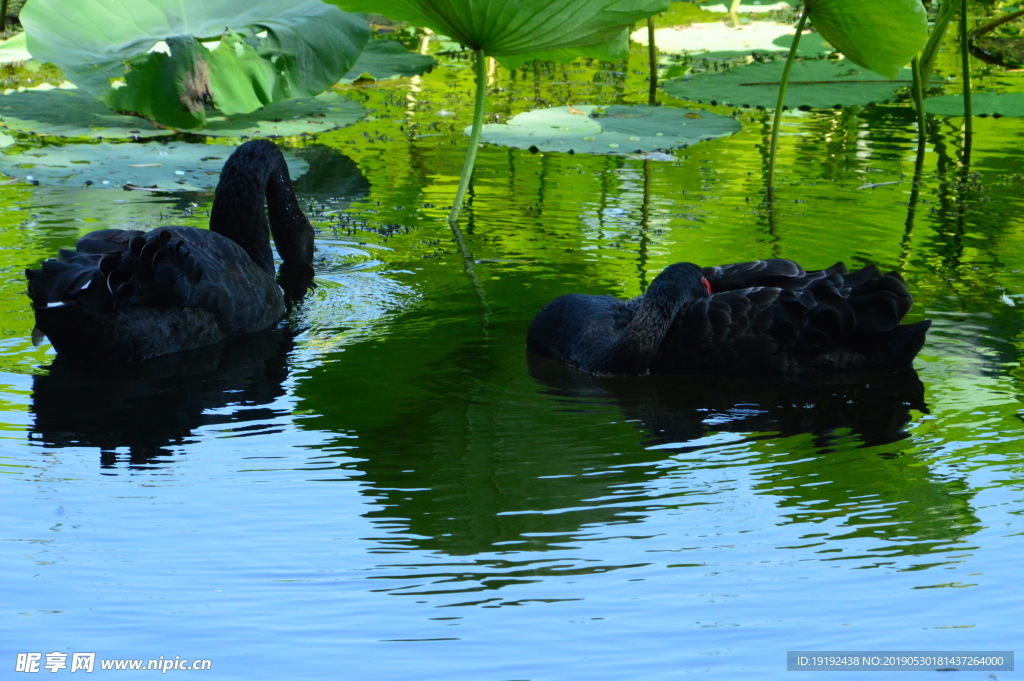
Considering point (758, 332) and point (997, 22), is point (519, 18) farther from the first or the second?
point (997, 22)

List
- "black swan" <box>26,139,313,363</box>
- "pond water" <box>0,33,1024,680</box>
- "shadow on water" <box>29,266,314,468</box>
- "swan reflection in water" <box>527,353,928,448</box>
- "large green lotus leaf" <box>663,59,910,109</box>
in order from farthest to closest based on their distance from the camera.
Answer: "large green lotus leaf" <box>663,59,910,109</box> < "black swan" <box>26,139,313,363</box> < "swan reflection in water" <box>527,353,928,448</box> < "shadow on water" <box>29,266,314,468</box> < "pond water" <box>0,33,1024,680</box>

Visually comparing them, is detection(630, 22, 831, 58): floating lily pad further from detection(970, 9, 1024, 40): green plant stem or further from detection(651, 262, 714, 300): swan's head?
detection(651, 262, 714, 300): swan's head

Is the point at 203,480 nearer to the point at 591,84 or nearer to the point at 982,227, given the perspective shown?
the point at 982,227

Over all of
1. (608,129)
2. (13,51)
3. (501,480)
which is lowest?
(501,480)

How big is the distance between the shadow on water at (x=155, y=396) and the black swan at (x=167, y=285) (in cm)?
9

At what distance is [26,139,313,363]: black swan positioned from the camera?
4.71 meters

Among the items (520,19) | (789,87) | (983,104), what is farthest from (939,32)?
(520,19)

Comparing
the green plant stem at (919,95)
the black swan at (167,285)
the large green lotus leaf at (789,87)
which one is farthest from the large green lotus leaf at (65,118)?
the green plant stem at (919,95)

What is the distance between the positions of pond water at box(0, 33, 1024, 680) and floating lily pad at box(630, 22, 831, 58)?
5398 mm

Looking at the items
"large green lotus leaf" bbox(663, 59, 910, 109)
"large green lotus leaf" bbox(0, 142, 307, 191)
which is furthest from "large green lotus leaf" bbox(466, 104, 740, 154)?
"large green lotus leaf" bbox(0, 142, 307, 191)

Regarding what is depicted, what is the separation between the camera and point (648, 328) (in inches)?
194

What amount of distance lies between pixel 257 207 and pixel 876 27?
4071 mm

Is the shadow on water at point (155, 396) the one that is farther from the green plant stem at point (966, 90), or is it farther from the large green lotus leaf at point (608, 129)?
the green plant stem at point (966, 90)

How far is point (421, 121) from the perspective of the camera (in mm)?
10422
